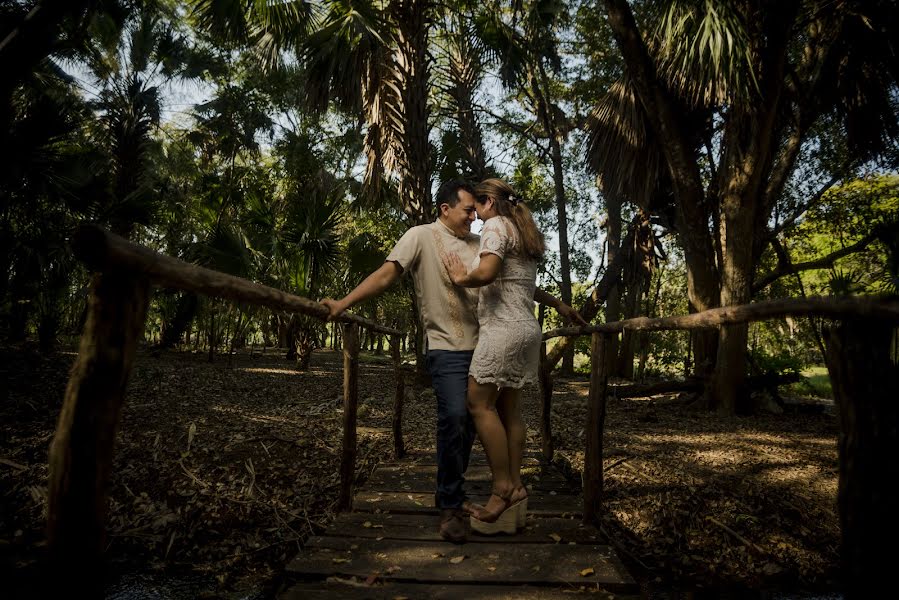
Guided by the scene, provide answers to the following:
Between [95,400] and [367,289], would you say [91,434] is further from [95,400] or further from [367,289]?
[367,289]

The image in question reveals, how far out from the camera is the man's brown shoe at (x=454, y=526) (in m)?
2.50

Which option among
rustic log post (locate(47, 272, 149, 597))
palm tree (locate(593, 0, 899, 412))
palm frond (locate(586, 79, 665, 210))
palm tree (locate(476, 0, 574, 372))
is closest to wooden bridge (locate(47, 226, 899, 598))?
rustic log post (locate(47, 272, 149, 597))

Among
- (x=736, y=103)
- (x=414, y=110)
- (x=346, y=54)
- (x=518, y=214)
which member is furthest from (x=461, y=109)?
(x=518, y=214)

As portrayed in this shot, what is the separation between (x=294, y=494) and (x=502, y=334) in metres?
2.59

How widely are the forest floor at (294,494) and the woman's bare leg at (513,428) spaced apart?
145cm

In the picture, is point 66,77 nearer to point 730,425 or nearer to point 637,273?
point 637,273

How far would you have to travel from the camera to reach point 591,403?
309 centimetres

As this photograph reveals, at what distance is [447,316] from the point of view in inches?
104

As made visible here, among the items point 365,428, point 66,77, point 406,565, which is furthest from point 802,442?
point 66,77

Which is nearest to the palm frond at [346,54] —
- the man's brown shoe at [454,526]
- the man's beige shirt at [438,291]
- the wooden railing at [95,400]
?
the man's beige shirt at [438,291]

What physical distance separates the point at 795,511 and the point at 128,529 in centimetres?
489

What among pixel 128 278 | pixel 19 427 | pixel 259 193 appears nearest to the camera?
pixel 128 278

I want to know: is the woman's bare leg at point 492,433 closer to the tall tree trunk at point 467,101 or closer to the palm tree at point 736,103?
the palm tree at point 736,103

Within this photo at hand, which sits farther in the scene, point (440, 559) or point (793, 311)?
point (440, 559)
